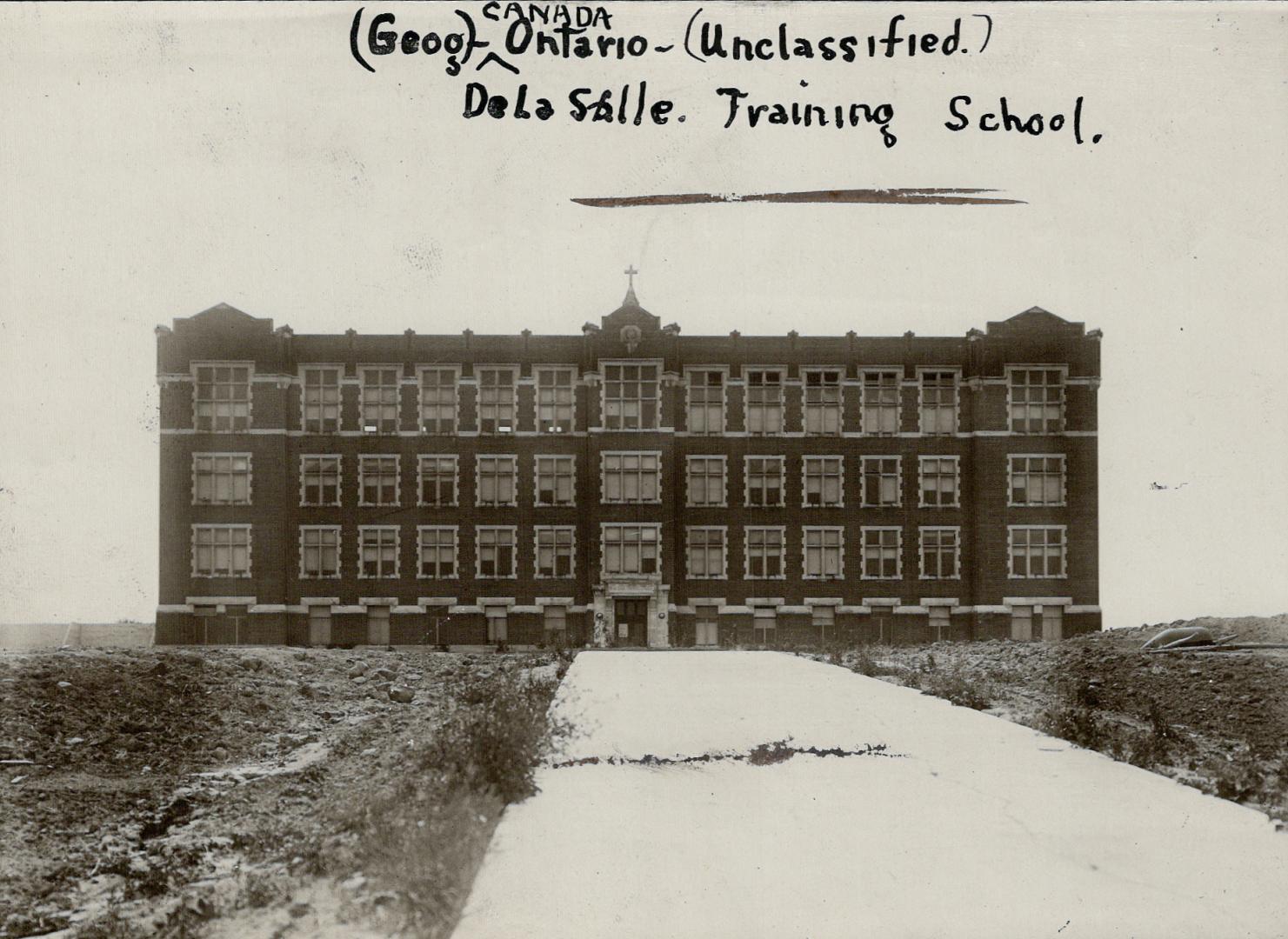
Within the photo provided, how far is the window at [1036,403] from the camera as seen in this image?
36.3 metres

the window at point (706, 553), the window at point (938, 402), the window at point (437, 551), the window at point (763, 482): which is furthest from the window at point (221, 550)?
the window at point (938, 402)

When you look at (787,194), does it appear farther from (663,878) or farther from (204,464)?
(204,464)

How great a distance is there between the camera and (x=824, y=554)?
3659 centimetres

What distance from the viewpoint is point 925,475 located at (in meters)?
36.7

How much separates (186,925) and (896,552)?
31.9 meters

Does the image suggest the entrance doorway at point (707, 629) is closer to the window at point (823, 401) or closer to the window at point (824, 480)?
the window at point (824, 480)

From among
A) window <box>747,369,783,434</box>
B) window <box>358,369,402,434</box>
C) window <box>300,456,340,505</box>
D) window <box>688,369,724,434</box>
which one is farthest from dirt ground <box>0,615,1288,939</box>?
window <box>688,369,724,434</box>

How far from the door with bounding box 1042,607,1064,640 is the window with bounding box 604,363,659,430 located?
13677 mm

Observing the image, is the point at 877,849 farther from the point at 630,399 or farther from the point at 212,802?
the point at 630,399

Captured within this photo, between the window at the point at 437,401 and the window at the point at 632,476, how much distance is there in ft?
17.3

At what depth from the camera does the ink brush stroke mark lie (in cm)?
960

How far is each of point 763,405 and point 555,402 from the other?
6743 millimetres

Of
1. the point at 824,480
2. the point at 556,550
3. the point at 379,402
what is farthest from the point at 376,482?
the point at 824,480

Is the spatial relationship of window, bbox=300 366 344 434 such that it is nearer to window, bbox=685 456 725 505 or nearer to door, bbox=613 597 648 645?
door, bbox=613 597 648 645
